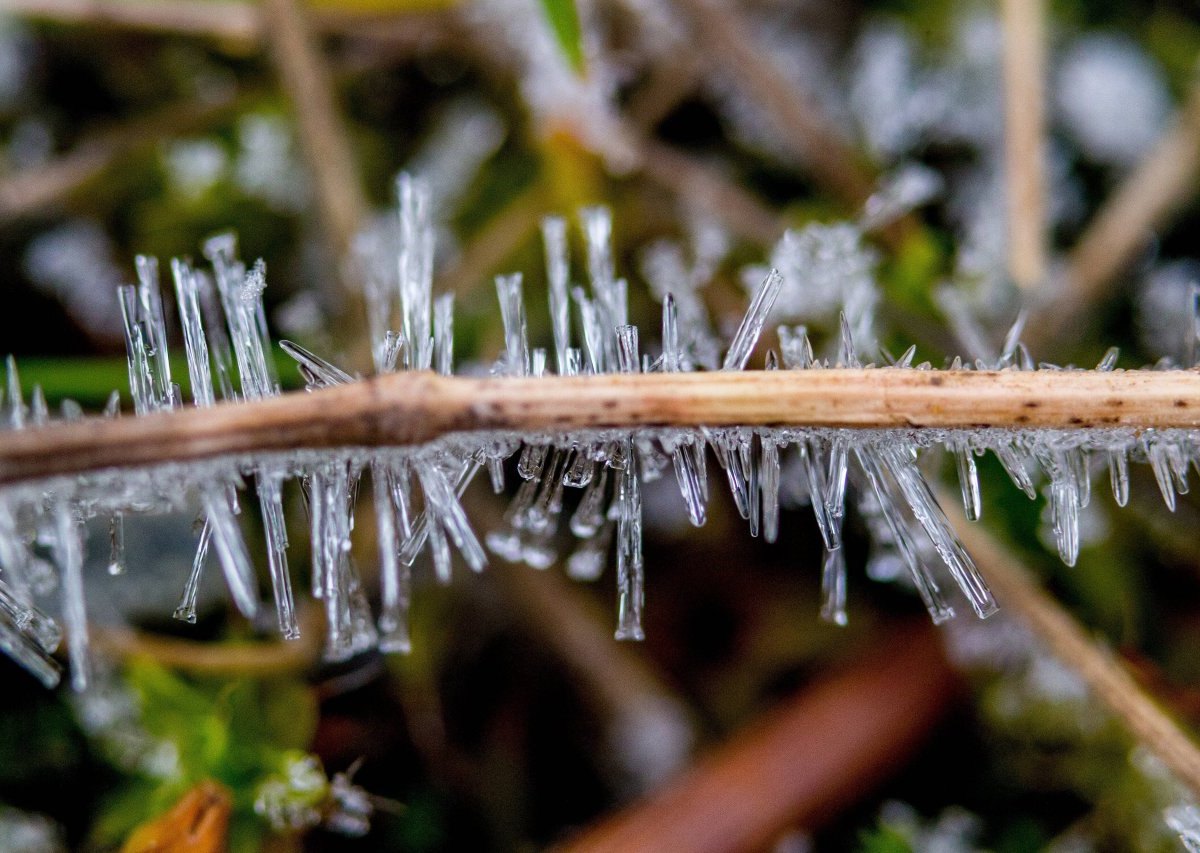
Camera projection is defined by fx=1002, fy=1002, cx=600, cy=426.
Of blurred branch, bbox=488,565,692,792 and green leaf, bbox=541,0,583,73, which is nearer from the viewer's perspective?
green leaf, bbox=541,0,583,73

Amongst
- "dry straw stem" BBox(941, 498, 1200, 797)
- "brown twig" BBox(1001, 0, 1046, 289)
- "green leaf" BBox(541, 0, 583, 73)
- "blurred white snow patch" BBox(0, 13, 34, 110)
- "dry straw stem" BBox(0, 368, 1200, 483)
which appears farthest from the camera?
"blurred white snow patch" BBox(0, 13, 34, 110)

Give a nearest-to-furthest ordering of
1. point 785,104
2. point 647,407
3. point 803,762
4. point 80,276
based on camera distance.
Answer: point 647,407 → point 803,762 → point 785,104 → point 80,276

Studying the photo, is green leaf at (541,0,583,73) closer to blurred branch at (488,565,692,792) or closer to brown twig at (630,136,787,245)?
brown twig at (630,136,787,245)

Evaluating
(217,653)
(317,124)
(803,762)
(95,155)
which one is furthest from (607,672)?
(95,155)

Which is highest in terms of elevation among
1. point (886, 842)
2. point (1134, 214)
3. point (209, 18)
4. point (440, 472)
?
point (209, 18)

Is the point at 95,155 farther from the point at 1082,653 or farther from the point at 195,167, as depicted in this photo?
the point at 1082,653

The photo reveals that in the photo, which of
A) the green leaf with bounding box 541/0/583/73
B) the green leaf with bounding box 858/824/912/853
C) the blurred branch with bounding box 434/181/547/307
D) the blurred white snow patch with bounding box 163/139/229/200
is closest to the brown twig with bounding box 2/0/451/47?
the blurred white snow patch with bounding box 163/139/229/200

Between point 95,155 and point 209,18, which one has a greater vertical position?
point 209,18
